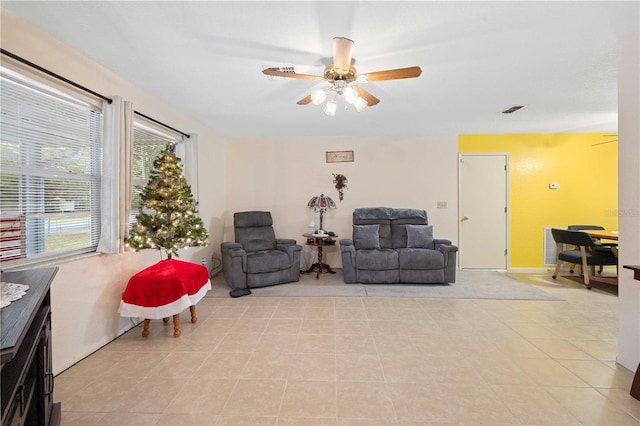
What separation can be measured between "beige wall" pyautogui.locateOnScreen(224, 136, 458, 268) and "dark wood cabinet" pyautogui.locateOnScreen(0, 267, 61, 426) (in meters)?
3.57

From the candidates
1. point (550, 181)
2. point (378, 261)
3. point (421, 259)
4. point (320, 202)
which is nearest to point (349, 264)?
point (378, 261)

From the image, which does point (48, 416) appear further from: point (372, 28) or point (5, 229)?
point (372, 28)

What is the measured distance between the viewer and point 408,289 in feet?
12.3

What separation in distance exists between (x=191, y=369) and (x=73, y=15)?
2.58m

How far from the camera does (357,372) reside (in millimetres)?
1937

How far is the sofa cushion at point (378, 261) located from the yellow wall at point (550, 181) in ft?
8.00

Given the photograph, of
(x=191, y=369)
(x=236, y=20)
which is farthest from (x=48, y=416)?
(x=236, y=20)

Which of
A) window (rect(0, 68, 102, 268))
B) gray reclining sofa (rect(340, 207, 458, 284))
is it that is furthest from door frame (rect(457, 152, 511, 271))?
window (rect(0, 68, 102, 268))

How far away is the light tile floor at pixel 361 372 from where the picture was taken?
5.15ft

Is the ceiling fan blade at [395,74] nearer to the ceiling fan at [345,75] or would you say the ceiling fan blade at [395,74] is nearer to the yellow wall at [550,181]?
the ceiling fan at [345,75]

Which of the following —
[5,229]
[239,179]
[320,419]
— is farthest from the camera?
[239,179]

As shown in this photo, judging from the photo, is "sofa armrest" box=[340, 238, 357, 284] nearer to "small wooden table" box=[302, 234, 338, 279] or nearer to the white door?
"small wooden table" box=[302, 234, 338, 279]

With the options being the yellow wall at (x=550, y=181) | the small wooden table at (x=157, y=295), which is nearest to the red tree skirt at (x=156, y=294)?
the small wooden table at (x=157, y=295)

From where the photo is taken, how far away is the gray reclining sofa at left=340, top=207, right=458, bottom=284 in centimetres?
389
